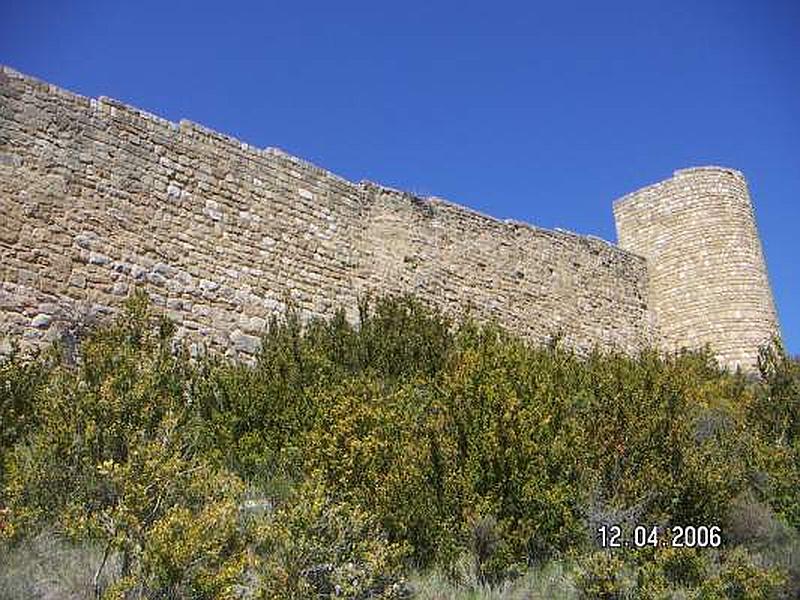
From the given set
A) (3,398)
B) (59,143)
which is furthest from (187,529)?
(59,143)

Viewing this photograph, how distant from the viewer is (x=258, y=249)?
374 inches

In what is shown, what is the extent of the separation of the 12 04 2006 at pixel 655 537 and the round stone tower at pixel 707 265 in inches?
A: 363

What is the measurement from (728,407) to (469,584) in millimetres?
4974

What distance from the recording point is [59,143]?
8117 millimetres

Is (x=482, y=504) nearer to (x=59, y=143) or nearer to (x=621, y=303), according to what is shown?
(x=59, y=143)

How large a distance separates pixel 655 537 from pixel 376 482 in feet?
5.40

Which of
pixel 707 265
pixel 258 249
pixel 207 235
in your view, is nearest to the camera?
pixel 207 235

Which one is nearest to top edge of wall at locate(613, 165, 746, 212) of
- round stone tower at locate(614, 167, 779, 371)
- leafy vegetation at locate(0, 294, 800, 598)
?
round stone tower at locate(614, 167, 779, 371)

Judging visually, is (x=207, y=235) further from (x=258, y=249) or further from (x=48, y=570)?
(x=48, y=570)

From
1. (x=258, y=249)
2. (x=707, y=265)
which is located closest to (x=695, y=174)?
(x=707, y=265)

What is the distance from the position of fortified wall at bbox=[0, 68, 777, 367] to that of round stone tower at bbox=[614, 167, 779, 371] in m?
0.04

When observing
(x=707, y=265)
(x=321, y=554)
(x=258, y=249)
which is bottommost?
(x=321, y=554)

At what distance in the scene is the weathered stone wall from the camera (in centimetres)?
775

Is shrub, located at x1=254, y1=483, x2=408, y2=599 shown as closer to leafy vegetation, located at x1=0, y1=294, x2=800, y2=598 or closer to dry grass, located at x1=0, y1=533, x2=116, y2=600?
leafy vegetation, located at x1=0, y1=294, x2=800, y2=598
